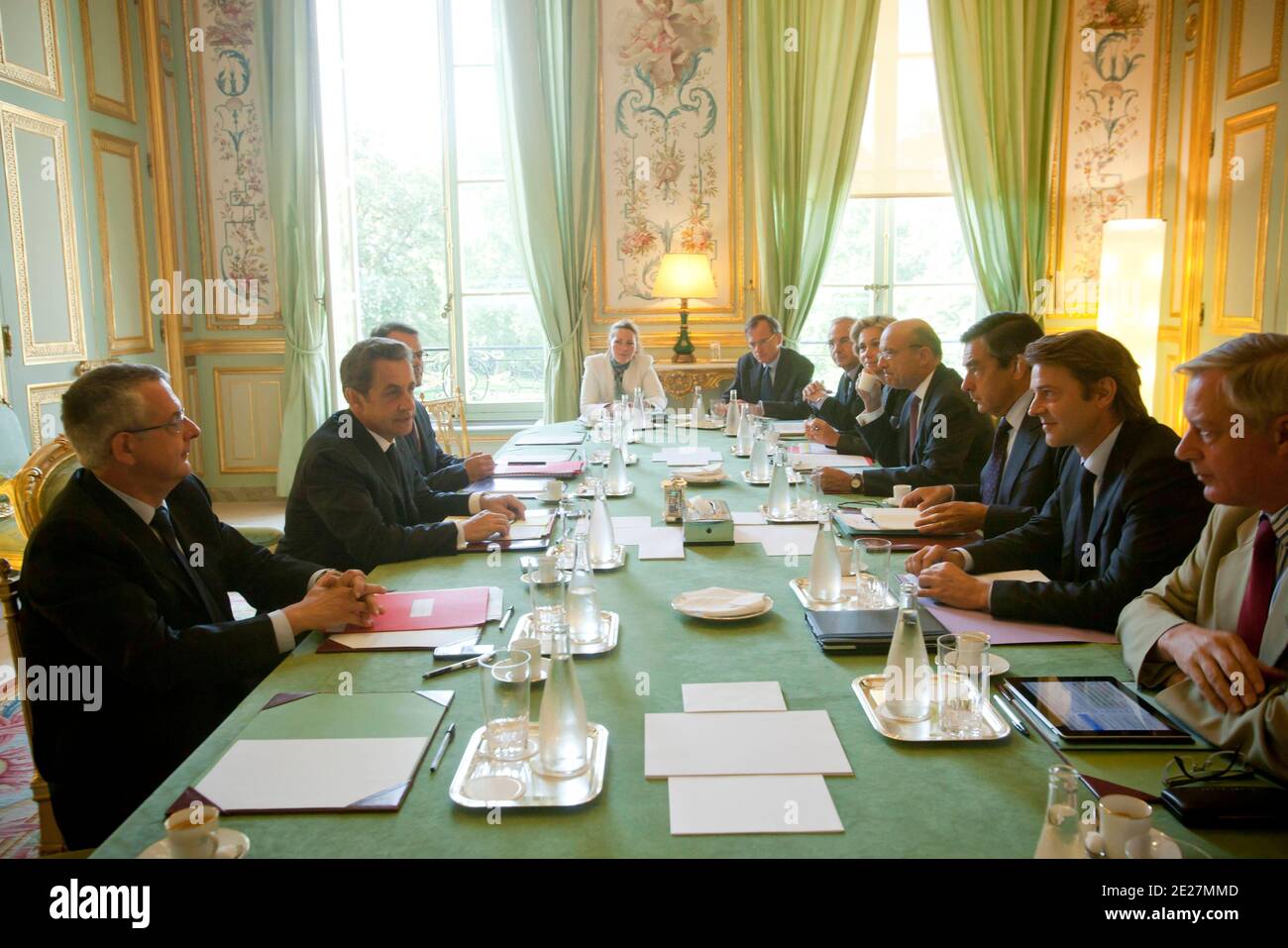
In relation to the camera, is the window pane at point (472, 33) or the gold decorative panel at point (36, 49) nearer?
the gold decorative panel at point (36, 49)

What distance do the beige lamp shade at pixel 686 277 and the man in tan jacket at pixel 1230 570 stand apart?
4557mm

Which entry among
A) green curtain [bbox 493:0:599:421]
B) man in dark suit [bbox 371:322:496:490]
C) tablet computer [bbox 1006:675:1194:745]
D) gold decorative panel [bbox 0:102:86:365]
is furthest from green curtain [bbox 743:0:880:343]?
tablet computer [bbox 1006:675:1194:745]

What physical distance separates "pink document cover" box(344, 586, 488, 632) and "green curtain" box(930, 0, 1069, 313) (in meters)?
5.39

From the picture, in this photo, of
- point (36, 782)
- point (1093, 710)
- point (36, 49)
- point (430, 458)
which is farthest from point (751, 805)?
point (36, 49)

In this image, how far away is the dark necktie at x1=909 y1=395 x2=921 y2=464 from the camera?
404 cm

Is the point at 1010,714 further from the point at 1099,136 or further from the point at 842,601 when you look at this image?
the point at 1099,136

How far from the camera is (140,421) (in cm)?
200

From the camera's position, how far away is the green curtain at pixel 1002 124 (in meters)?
6.37

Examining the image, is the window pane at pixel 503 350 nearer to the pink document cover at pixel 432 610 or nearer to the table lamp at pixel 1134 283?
the table lamp at pixel 1134 283

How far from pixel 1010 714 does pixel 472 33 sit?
253 inches

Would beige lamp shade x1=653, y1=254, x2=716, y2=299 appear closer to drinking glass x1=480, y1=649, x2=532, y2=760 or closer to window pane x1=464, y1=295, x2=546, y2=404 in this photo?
window pane x1=464, y1=295, x2=546, y2=404

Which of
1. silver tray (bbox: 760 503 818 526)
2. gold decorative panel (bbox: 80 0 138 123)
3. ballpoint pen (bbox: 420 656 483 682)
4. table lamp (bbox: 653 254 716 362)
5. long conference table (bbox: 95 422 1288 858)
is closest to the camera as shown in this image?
long conference table (bbox: 95 422 1288 858)

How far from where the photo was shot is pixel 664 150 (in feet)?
21.6

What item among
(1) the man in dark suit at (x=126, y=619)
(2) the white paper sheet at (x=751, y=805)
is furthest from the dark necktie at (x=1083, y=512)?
(1) the man in dark suit at (x=126, y=619)
